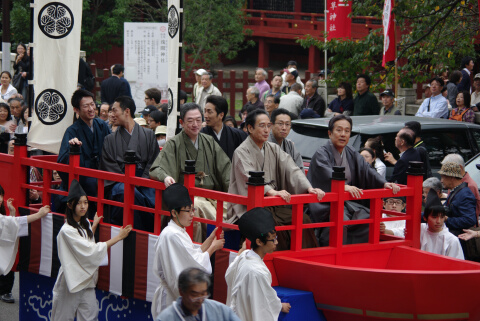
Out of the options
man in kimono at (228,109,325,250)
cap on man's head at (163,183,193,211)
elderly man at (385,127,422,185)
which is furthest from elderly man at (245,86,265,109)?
cap on man's head at (163,183,193,211)

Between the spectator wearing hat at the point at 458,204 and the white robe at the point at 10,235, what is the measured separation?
3731 millimetres

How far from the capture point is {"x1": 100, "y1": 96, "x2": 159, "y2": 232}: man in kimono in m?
6.50

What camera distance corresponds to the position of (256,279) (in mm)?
4508

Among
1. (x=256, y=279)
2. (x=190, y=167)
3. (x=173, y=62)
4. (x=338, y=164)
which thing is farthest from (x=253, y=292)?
(x=173, y=62)

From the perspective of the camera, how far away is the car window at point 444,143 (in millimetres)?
8884

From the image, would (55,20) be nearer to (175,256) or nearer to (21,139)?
(21,139)

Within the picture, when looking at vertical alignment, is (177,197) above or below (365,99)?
below

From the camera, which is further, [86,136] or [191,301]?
[86,136]

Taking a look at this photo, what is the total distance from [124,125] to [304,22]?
18.2 metres

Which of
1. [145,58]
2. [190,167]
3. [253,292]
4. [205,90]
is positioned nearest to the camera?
[253,292]

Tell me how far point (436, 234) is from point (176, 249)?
7.27ft

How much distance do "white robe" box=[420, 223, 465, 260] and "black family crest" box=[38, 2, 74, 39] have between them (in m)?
3.92

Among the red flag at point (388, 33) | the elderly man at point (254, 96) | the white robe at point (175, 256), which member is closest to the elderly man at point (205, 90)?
the elderly man at point (254, 96)

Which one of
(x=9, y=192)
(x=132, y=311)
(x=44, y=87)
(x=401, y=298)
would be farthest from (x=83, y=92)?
(x=401, y=298)
